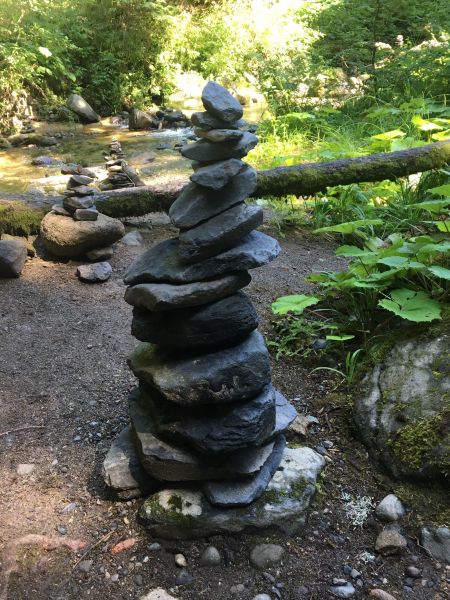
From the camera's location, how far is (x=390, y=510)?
2568mm

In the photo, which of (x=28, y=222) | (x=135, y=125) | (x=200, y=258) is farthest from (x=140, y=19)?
(x=200, y=258)

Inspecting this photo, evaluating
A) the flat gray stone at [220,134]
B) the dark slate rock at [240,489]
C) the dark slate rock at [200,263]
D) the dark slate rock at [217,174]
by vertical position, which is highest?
the flat gray stone at [220,134]

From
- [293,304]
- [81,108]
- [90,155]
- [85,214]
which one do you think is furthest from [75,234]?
[81,108]

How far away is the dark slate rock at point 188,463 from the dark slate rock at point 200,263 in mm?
788

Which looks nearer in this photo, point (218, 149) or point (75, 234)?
point (218, 149)

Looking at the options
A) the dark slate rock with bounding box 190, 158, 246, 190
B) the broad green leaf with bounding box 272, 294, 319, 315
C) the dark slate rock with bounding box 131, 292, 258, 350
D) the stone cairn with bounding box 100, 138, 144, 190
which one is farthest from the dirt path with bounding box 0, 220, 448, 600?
the stone cairn with bounding box 100, 138, 144, 190

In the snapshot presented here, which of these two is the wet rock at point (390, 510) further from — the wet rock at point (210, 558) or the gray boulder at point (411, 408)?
the wet rock at point (210, 558)

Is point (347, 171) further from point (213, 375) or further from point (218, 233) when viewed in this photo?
point (213, 375)

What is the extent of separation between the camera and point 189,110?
14.0 meters

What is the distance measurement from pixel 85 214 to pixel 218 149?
310 cm

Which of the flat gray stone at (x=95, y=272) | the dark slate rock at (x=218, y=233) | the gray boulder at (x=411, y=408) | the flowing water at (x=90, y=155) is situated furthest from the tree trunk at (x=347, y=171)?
the dark slate rock at (x=218, y=233)

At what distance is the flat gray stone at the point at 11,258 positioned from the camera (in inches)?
190

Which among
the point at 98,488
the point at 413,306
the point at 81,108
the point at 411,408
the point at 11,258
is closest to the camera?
the point at 98,488

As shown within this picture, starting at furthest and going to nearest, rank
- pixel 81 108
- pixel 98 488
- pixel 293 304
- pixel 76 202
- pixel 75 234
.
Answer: pixel 81 108
pixel 76 202
pixel 75 234
pixel 293 304
pixel 98 488
